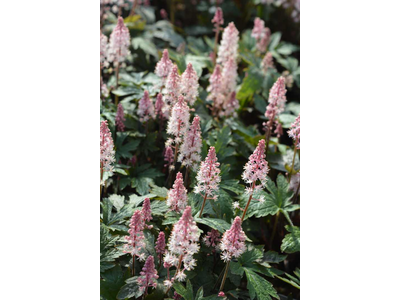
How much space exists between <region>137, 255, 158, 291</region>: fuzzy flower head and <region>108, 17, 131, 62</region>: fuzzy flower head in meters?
1.54

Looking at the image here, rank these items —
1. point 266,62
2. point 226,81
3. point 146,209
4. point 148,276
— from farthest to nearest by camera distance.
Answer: point 266,62
point 226,81
point 146,209
point 148,276

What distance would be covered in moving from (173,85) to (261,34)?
1731mm

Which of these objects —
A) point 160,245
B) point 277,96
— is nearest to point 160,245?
point 160,245

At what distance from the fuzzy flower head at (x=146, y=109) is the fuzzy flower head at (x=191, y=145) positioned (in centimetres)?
56

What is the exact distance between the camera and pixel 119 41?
283 centimetres

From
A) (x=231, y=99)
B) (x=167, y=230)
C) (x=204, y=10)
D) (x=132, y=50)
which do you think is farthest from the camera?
(x=204, y=10)

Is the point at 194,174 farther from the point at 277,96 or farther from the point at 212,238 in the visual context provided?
the point at 277,96

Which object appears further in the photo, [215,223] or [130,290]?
[215,223]

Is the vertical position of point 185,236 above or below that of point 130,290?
above

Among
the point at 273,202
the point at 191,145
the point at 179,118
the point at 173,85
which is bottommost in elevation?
the point at 273,202
